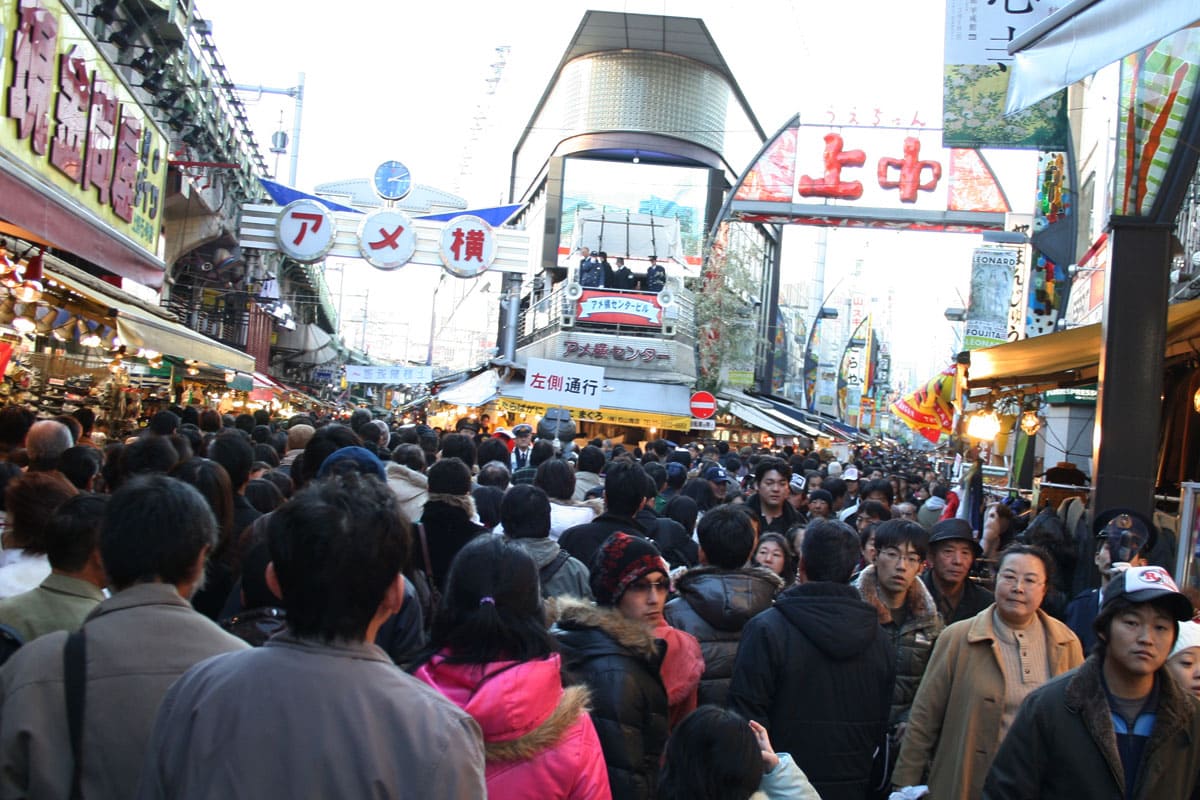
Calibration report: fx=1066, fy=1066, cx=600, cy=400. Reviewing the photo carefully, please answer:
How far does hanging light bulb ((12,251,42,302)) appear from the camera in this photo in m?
9.42

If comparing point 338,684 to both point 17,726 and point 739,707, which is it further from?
point 739,707

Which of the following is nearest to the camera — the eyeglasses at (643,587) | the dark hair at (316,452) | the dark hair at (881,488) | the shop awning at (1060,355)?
the eyeglasses at (643,587)

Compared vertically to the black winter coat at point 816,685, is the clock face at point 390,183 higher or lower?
higher

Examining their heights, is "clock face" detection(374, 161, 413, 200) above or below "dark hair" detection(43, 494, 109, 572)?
above

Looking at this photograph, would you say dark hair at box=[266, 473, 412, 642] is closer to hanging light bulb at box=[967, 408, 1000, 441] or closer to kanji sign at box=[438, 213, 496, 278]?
hanging light bulb at box=[967, 408, 1000, 441]

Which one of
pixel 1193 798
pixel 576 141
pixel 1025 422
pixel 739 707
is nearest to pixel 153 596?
pixel 739 707

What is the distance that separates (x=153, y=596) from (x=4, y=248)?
26.7 feet

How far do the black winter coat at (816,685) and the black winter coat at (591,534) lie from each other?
6.92ft

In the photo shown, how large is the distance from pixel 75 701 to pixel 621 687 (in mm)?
1639

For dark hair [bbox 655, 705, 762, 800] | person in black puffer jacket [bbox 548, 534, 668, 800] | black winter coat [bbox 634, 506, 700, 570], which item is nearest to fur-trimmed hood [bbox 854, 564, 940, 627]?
person in black puffer jacket [bbox 548, 534, 668, 800]

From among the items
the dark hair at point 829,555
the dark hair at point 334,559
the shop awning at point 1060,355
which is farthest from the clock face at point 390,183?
the dark hair at point 334,559

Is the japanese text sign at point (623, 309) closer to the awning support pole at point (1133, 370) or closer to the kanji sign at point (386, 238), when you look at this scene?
the kanji sign at point (386, 238)

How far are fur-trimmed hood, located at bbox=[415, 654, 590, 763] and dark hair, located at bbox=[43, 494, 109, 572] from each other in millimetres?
1217

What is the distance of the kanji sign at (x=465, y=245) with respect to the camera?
73.1 feet
